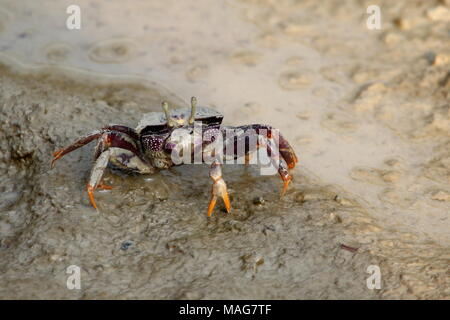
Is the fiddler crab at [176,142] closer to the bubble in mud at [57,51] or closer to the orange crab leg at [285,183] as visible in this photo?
the orange crab leg at [285,183]

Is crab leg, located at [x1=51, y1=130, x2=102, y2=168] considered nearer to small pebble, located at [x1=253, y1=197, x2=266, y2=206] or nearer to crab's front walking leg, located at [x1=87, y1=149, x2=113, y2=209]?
crab's front walking leg, located at [x1=87, y1=149, x2=113, y2=209]

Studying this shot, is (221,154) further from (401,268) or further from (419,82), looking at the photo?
(419,82)

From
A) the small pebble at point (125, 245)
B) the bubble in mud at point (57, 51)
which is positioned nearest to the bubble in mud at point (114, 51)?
the bubble in mud at point (57, 51)

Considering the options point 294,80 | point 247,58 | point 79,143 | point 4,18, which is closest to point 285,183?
point 79,143

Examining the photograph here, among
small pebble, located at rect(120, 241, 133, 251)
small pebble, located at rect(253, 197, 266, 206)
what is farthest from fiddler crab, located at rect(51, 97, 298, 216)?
small pebble, located at rect(120, 241, 133, 251)

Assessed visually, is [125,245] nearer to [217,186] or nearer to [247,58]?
[217,186]

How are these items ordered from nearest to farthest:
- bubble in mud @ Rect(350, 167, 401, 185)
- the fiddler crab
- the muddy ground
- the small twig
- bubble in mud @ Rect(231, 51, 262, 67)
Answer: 1. the muddy ground
2. the small twig
3. the fiddler crab
4. bubble in mud @ Rect(350, 167, 401, 185)
5. bubble in mud @ Rect(231, 51, 262, 67)
